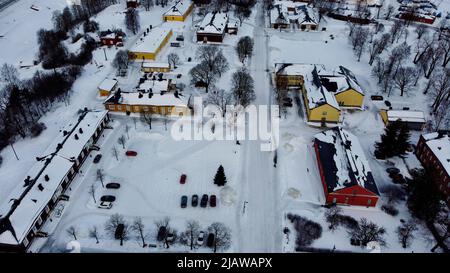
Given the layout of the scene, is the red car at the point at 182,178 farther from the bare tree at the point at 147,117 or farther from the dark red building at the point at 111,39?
the dark red building at the point at 111,39

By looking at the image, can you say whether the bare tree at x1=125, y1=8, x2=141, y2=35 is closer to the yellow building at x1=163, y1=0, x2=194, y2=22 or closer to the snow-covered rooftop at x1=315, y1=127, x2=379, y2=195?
the yellow building at x1=163, y1=0, x2=194, y2=22

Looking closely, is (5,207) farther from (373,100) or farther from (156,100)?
(373,100)

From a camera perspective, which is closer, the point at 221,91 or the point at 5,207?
the point at 5,207

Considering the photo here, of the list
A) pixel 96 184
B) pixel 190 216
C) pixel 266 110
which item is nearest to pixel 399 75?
pixel 266 110

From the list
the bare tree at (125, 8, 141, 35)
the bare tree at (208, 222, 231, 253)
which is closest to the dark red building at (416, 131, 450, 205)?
the bare tree at (208, 222, 231, 253)

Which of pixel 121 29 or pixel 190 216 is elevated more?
pixel 121 29

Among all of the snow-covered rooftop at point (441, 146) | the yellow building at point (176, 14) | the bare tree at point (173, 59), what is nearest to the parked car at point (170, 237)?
the snow-covered rooftop at point (441, 146)
